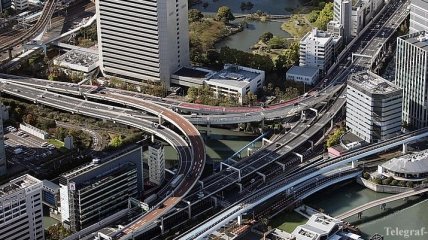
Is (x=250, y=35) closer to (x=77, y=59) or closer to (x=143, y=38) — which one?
(x=143, y=38)

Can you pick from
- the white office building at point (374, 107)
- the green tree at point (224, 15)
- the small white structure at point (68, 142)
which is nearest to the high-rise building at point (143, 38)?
the small white structure at point (68, 142)

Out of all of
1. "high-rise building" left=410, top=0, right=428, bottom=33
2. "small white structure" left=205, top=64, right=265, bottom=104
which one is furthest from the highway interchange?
"high-rise building" left=410, top=0, right=428, bottom=33

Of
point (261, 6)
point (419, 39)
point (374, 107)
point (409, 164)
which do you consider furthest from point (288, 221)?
point (261, 6)

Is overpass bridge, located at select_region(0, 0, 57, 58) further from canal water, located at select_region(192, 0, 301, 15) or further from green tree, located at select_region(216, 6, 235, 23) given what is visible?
green tree, located at select_region(216, 6, 235, 23)

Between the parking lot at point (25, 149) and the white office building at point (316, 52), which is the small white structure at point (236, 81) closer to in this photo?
the white office building at point (316, 52)

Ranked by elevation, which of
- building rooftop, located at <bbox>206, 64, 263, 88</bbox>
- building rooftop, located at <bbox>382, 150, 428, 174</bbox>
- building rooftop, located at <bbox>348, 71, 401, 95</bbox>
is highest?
building rooftop, located at <bbox>348, 71, 401, 95</bbox>
